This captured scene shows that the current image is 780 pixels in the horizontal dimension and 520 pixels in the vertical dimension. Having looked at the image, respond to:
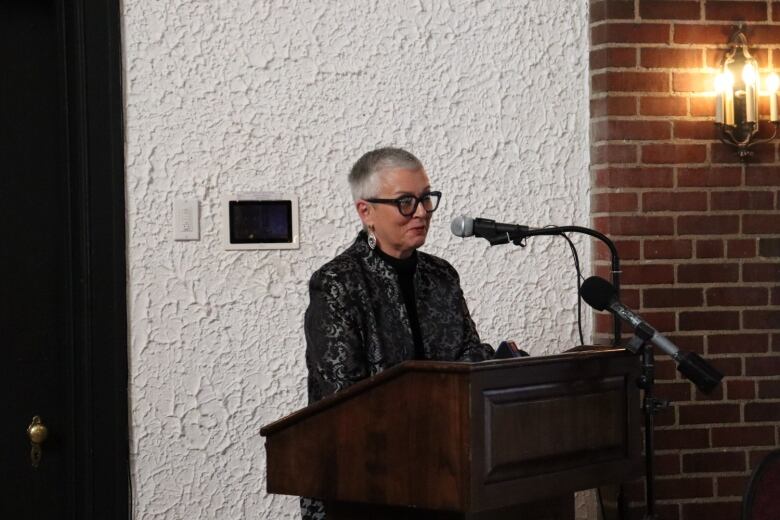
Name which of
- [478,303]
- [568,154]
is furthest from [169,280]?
[568,154]

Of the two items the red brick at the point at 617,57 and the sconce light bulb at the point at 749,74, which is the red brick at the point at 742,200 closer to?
the sconce light bulb at the point at 749,74

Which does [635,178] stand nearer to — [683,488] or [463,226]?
[683,488]

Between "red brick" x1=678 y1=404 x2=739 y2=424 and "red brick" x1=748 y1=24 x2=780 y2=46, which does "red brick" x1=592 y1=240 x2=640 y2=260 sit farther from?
"red brick" x1=748 y1=24 x2=780 y2=46

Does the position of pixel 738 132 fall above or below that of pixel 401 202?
above

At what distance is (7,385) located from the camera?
3.29 metres

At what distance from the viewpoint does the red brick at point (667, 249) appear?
3416mm

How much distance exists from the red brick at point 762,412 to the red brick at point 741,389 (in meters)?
0.03

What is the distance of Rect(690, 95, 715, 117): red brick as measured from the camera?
344 cm

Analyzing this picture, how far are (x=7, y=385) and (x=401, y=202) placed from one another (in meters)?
1.50

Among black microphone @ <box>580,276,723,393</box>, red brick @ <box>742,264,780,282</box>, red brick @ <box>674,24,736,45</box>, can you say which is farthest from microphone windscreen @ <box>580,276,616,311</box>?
red brick @ <box>674,24,736,45</box>

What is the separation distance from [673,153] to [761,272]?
1.60 ft

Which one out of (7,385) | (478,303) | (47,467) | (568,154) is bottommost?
(47,467)

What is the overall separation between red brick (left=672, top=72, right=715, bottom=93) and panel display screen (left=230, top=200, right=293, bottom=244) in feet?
4.25

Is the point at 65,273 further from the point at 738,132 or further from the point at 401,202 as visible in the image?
the point at 738,132
